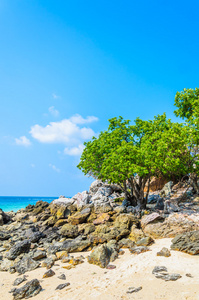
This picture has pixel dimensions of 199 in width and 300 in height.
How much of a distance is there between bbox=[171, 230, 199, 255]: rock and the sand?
1.18 ft

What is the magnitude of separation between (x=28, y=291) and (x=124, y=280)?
14.9 feet

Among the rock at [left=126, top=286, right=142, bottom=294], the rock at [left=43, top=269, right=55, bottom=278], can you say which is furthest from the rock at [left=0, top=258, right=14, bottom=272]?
the rock at [left=126, top=286, right=142, bottom=294]

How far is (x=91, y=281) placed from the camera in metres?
10.3

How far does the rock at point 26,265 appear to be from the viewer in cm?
1246

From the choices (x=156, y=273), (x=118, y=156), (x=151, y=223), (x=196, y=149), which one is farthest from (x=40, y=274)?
(x=196, y=149)

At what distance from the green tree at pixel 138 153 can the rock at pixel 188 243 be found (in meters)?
6.30

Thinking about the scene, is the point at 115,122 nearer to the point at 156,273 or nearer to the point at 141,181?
the point at 141,181

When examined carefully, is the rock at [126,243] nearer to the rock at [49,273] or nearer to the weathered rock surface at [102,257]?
the weathered rock surface at [102,257]

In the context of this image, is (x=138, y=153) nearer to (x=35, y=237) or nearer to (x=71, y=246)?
(x=71, y=246)

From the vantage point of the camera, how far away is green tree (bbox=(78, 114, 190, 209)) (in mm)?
19094

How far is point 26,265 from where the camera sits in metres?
12.8

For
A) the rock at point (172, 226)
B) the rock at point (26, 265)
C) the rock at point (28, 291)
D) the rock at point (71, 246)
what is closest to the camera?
the rock at point (28, 291)

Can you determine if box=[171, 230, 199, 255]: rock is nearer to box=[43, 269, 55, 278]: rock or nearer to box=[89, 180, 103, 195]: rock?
box=[43, 269, 55, 278]: rock

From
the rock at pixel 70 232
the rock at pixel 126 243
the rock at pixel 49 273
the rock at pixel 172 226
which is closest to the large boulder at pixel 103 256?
the rock at pixel 126 243
